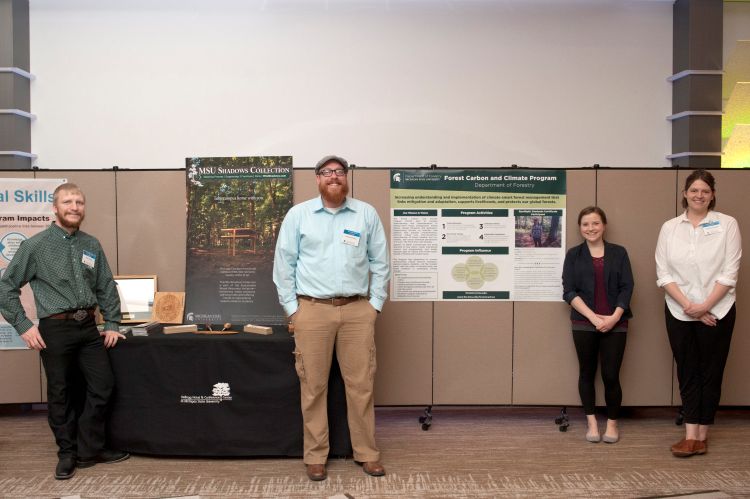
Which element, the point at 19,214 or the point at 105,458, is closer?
the point at 105,458

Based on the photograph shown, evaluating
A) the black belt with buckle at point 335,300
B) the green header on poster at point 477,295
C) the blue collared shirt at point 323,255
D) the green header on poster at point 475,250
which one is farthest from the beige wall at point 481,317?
the black belt with buckle at point 335,300

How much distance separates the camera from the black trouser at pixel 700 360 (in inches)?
133

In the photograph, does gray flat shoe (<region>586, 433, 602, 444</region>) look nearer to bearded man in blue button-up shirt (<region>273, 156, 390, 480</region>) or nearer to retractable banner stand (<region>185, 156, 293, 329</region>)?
bearded man in blue button-up shirt (<region>273, 156, 390, 480</region>)

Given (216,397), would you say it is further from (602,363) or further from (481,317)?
(602,363)

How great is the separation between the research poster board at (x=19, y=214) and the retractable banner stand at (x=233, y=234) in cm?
107

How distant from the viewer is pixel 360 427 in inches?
126

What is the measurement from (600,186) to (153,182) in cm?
329

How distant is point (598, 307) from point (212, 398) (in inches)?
101

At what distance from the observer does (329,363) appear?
3.17 metres

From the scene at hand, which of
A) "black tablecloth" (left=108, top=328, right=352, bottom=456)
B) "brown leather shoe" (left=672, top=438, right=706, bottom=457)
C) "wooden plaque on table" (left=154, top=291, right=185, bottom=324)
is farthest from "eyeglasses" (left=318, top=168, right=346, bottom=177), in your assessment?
"brown leather shoe" (left=672, top=438, right=706, bottom=457)

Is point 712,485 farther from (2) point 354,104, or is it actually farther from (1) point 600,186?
(2) point 354,104

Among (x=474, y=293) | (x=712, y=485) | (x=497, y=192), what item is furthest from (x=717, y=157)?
(x=712, y=485)

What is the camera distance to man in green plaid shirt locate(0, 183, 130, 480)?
10.0 feet

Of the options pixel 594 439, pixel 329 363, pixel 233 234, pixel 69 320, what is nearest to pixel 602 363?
pixel 594 439
